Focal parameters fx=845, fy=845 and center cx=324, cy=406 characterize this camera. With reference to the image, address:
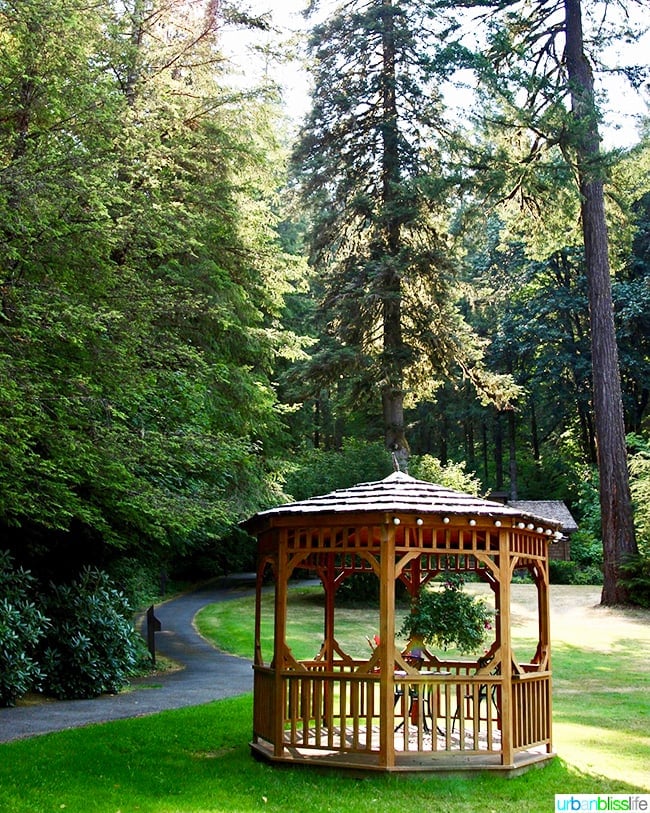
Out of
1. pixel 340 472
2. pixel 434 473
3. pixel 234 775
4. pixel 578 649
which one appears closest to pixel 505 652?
pixel 234 775

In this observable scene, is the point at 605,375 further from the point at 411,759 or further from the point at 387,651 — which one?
the point at 387,651

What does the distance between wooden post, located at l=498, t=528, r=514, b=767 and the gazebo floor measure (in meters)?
0.19

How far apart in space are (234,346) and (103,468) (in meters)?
7.13

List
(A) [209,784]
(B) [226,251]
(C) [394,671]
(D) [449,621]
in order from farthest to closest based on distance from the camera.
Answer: (B) [226,251]
(D) [449,621]
(C) [394,671]
(A) [209,784]

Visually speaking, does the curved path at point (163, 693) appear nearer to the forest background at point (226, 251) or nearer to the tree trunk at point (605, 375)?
the forest background at point (226, 251)

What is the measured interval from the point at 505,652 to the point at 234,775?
3030mm

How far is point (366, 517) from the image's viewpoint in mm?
8641

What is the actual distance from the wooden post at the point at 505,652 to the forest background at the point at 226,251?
5.42 metres

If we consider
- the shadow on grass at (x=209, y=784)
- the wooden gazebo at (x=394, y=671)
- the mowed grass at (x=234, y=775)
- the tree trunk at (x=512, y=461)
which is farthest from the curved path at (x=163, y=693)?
the tree trunk at (x=512, y=461)

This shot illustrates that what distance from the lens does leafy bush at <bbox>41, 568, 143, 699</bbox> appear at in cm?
1386

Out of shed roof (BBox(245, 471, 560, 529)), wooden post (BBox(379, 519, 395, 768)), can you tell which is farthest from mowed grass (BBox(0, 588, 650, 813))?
shed roof (BBox(245, 471, 560, 529))

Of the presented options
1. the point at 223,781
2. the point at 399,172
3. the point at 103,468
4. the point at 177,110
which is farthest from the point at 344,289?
the point at 223,781

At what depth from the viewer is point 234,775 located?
849cm

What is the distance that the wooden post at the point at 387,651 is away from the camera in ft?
27.4
